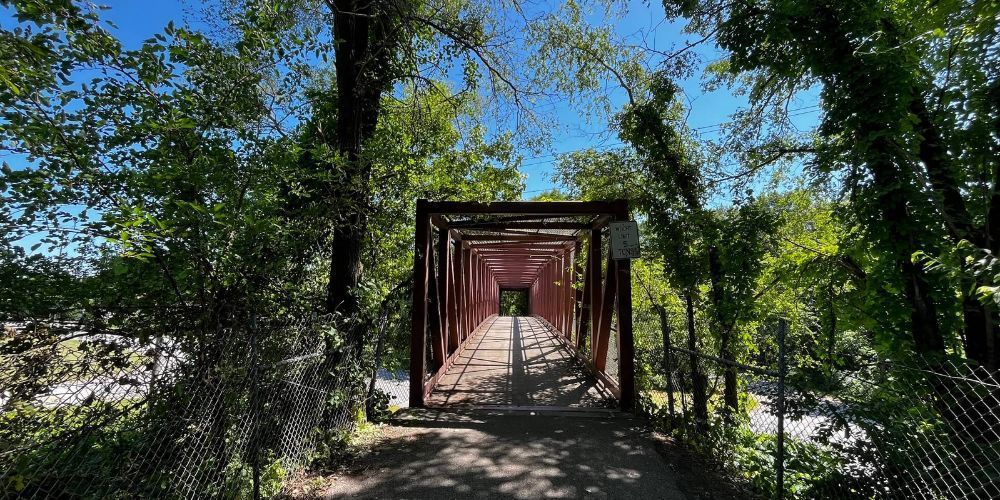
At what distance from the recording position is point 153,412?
2439 mm

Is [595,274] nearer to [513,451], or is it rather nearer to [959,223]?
[513,451]

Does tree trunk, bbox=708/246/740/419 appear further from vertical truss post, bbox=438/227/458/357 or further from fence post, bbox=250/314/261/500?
fence post, bbox=250/314/261/500

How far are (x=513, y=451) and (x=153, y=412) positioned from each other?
305 cm

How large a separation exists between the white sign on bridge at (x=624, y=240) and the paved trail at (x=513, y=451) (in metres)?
2.06

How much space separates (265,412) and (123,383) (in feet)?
3.82

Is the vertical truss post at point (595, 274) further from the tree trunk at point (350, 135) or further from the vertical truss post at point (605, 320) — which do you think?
the tree trunk at point (350, 135)

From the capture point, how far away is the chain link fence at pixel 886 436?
2.51 metres

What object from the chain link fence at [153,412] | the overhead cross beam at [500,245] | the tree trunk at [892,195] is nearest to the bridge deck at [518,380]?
the overhead cross beam at [500,245]

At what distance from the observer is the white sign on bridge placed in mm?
→ 5961

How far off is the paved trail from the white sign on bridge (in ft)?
6.77

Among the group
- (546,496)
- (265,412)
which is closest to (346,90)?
(265,412)

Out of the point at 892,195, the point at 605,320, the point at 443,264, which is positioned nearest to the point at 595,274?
the point at 605,320

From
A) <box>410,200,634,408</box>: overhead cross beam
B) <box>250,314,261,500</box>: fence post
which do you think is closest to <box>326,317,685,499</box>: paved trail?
<box>410,200,634,408</box>: overhead cross beam

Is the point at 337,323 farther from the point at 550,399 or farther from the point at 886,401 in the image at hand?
the point at 886,401
